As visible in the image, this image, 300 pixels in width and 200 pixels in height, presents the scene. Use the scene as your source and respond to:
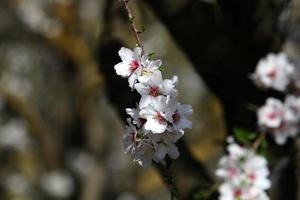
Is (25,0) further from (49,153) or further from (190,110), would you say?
(190,110)

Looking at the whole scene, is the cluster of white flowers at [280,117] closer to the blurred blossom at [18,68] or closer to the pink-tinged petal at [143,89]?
the pink-tinged petal at [143,89]

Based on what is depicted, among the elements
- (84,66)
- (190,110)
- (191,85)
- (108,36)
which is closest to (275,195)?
(108,36)

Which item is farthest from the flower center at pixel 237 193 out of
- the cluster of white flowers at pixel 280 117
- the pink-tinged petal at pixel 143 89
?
the pink-tinged petal at pixel 143 89

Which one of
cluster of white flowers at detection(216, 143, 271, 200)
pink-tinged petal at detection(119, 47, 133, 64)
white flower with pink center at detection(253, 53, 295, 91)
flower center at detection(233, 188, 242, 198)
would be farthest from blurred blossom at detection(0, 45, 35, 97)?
pink-tinged petal at detection(119, 47, 133, 64)

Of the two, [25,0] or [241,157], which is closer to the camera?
[241,157]

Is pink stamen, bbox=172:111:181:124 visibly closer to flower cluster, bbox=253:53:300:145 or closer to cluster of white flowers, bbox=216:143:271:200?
cluster of white flowers, bbox=216:143:271:200
